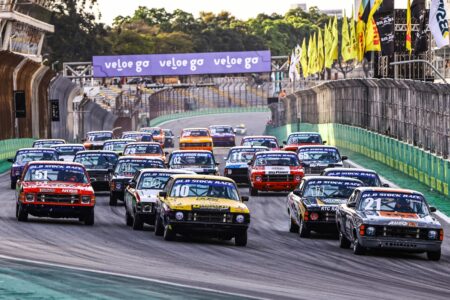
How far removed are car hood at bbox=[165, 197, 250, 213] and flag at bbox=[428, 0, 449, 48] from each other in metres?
18.8

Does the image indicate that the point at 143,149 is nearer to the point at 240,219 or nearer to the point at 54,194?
the point at 54,194

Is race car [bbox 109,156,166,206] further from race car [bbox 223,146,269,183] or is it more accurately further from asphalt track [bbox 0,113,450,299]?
race car [bbox 223,146,269,183]

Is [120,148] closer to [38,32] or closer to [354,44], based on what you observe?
[354,44]

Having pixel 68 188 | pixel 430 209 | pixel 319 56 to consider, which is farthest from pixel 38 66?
pixel 430 209

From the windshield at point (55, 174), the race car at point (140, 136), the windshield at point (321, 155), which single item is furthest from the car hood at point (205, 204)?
the race car at point (140, 136)

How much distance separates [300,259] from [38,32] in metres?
116

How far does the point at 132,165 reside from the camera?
36656 mm

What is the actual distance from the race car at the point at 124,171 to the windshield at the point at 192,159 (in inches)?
163

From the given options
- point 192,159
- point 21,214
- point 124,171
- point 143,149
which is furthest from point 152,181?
point 143,149

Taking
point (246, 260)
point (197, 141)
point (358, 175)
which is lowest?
point (197, 141)

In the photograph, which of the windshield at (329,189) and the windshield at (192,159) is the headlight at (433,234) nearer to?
the windshield at (329,189)

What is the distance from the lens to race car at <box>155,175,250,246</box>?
987 inches

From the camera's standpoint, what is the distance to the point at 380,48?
197 ft

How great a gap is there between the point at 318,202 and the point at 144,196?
3.68m
